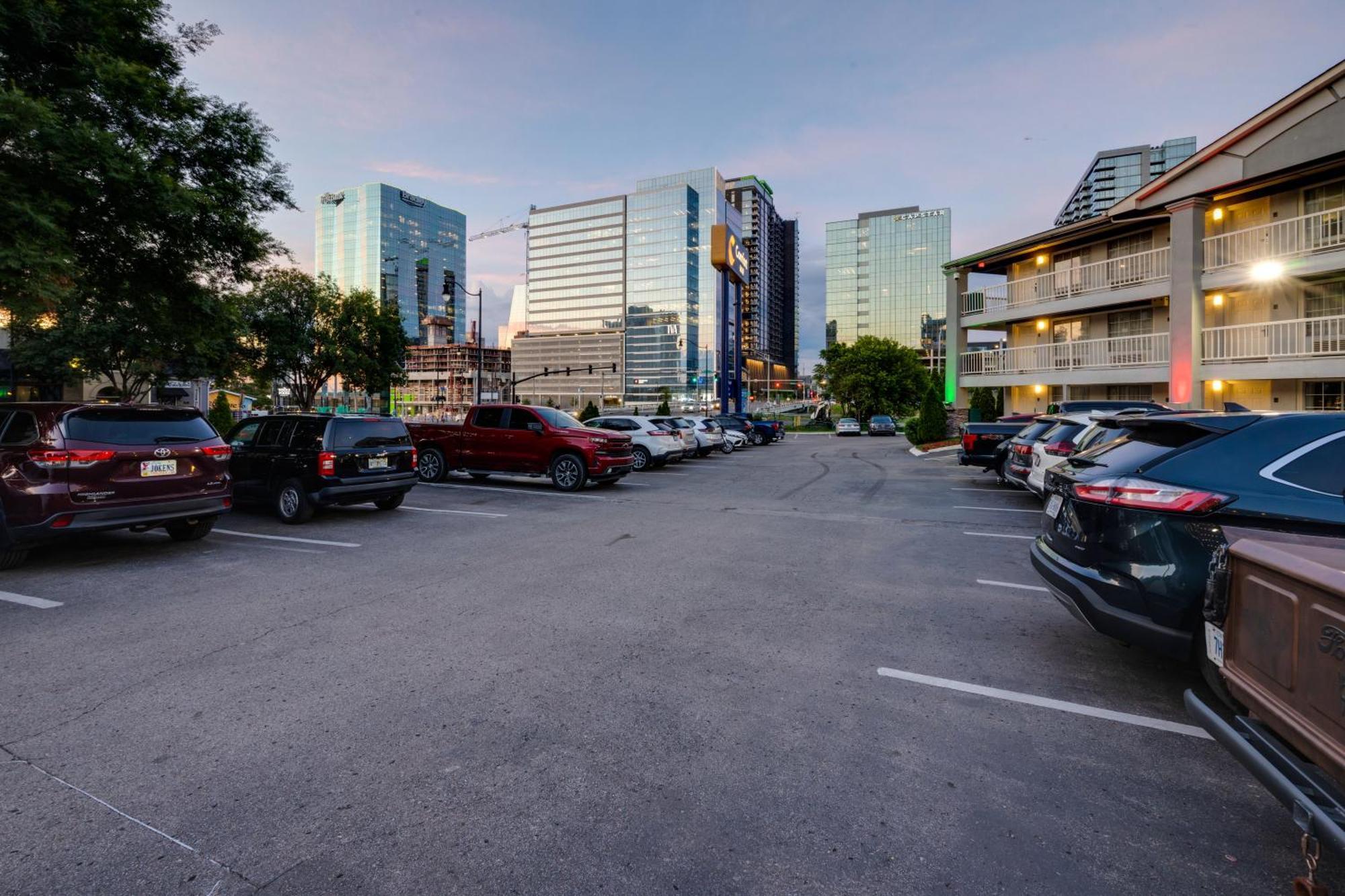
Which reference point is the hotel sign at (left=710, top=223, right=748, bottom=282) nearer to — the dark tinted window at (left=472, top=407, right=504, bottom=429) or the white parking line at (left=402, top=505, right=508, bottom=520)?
the dark tinted window at (left=472, top=407, right=504, bottom=429)

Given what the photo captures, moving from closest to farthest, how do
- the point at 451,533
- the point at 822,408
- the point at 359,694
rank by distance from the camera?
the point at 359,694 < the point at 451,533 < the point at 822,408

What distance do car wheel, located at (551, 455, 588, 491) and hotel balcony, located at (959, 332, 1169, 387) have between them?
19.1 m

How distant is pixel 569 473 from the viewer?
43.6ft

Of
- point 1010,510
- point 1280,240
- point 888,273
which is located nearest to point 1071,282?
point 1280,240

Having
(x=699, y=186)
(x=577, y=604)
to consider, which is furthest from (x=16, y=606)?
(x=699, y=186)

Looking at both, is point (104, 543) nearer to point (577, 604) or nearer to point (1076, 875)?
point (577, 604)

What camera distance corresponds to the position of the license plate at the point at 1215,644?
104 inches

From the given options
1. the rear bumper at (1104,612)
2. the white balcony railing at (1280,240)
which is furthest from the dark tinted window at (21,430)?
the white balcony railing at (1280,240)

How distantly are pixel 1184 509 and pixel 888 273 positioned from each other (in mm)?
172302

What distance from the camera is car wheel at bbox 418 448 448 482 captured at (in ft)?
47.1

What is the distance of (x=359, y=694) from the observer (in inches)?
143

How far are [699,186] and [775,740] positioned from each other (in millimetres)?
175865

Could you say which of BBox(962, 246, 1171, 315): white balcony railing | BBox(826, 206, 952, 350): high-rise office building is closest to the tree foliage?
BBox(962, 246, 1171, 315): white balcony railing

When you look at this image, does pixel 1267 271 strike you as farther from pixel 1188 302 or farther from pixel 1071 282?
pixel 1071 282
